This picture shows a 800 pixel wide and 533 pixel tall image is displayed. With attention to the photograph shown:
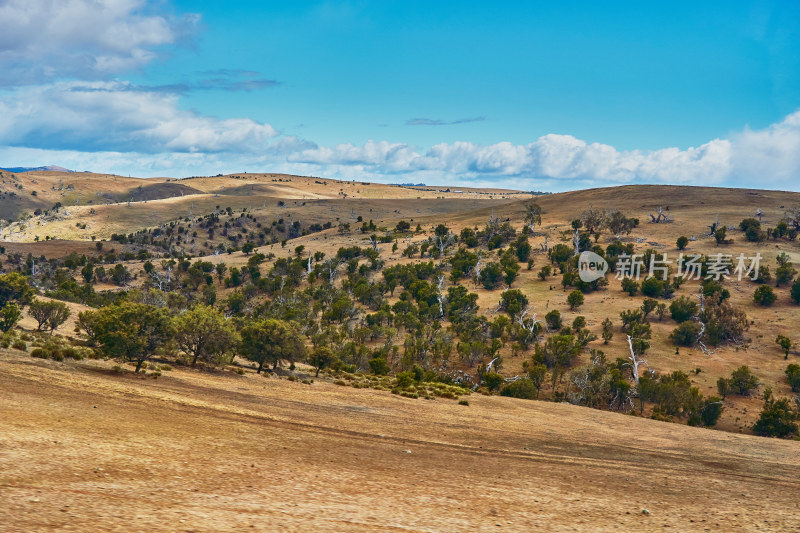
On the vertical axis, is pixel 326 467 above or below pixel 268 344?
above

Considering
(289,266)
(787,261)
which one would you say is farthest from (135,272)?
(787,261)

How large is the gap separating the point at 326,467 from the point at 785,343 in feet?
196

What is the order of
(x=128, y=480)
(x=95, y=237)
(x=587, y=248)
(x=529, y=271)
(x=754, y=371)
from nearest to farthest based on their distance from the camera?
(x=128, y=480)
(x=754, y=371)
(x=529, y=271)
(x=587, y=248)
(x=95, y=237)

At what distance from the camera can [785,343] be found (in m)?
57.1

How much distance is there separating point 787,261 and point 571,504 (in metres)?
85.3

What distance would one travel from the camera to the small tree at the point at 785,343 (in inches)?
2237

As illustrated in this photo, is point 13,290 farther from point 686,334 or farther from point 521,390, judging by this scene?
point 686,334

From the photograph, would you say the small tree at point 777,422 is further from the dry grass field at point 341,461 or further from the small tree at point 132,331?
the small tree at point 132,331

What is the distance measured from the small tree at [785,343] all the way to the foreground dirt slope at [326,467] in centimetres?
3065

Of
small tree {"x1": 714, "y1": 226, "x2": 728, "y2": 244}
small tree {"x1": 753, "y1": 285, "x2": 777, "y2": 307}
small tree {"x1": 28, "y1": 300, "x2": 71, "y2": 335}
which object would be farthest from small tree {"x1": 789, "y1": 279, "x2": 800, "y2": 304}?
small tree {"x1": 28, "y1": 300, "x2": 71, "y2": 335}

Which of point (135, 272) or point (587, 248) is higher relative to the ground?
point (587, 248)

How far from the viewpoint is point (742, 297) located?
71.9 metres

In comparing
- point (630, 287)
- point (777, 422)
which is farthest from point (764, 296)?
point (777, 422)

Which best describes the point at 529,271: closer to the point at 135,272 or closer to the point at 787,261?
the point at 787,261
